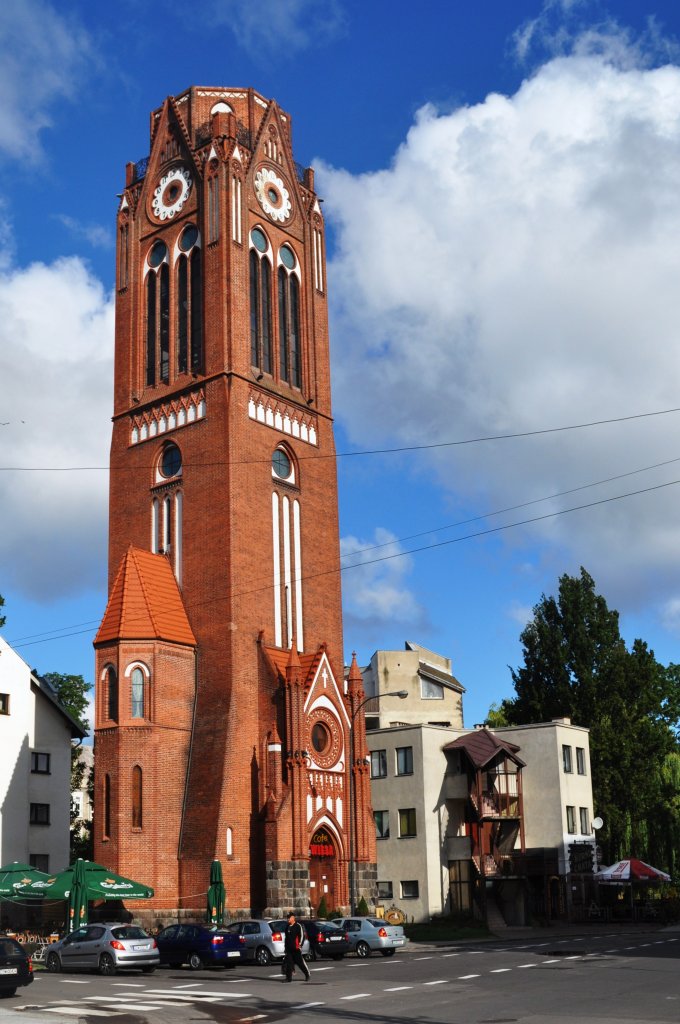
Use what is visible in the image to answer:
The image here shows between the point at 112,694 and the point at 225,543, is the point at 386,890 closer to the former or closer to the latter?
the point at 112,694

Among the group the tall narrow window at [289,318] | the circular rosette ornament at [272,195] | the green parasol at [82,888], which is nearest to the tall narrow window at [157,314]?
the circular rosette ornament at [272,195]

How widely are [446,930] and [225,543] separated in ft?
57.8

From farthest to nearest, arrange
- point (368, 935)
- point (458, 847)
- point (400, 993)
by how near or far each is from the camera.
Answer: point (458, 847), point (368, 935), point (400, 993)

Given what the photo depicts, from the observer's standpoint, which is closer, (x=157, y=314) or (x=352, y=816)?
(x=352, y=816)

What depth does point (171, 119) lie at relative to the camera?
2152 inches

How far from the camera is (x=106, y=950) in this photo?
29.4 m

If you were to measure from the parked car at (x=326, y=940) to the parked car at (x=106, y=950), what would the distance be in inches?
179

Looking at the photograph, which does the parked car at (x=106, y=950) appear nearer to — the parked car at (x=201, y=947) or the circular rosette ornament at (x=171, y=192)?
the parked car at (x=201, y=947)

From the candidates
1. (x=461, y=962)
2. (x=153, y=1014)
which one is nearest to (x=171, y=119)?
(x=461, y=962)

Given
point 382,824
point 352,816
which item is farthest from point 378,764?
point 352,816

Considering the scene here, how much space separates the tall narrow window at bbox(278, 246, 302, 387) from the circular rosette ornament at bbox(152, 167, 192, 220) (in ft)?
Result: 16.6

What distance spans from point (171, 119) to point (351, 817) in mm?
32847

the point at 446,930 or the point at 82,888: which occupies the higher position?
the point at 82,888

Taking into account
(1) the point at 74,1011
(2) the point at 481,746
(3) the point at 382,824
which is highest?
(2) the point at 481,746
